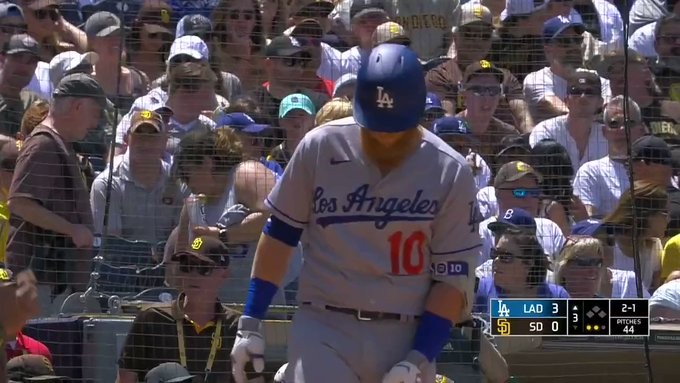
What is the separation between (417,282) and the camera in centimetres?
447

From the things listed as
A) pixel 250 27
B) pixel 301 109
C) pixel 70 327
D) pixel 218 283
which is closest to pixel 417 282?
pixel 218 283

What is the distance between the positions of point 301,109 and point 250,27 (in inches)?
35.4

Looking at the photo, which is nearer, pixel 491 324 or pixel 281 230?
pixel 281 230

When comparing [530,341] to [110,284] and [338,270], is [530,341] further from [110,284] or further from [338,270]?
[338,270]

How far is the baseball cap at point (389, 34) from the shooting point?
8.00m

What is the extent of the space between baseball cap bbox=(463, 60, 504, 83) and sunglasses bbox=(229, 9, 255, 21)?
1321mm

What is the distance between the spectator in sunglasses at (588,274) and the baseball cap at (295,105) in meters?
1.58

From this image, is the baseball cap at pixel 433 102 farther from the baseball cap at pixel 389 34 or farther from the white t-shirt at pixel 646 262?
the white t-shirt at pixel 646 262

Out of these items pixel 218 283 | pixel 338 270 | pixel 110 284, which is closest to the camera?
pixel 338 270

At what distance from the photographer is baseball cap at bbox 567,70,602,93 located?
820 centimetres

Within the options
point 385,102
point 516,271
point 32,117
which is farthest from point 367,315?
point 32,117

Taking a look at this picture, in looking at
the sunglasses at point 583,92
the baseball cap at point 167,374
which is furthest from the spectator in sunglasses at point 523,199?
the baseball cap at point 167,374

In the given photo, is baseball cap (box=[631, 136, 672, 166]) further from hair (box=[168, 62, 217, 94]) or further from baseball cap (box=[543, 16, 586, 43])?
hair (box=[168, 62, 217, 94])

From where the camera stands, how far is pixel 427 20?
28.8 ft
